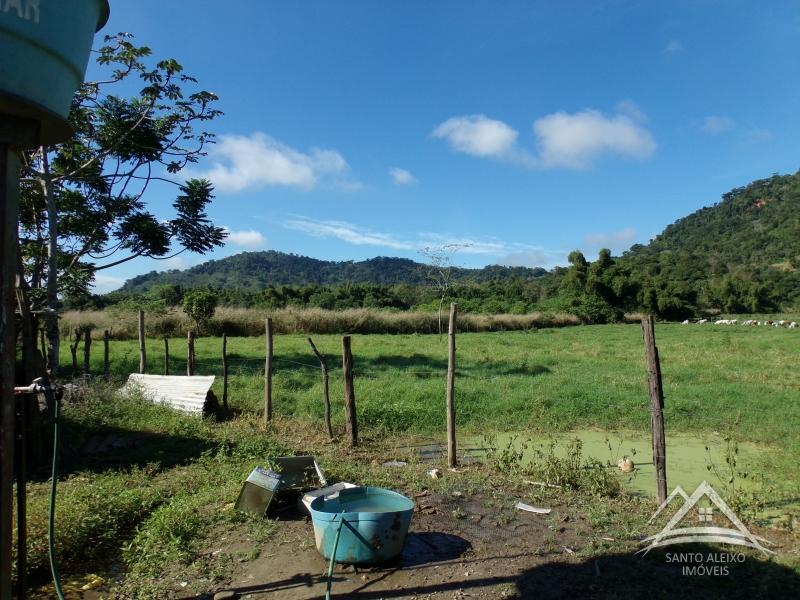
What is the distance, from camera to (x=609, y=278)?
44.2 meters

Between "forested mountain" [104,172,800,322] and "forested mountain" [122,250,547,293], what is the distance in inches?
11.1

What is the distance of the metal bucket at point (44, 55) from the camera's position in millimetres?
2160

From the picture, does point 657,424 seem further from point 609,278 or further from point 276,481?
point 609,278

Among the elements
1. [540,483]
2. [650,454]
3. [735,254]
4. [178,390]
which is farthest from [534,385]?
[735,254]

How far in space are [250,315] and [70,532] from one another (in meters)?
22.9

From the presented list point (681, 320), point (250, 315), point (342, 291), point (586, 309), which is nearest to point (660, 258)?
point (681, 320)

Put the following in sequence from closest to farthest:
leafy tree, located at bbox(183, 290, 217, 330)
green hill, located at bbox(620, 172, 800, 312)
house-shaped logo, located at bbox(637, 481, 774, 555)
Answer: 1. house-shaped logo, located at bbox(637, 481, 774, 555)
2. leafy tree, located at bbox(183, 290, 217, 330)
3. green hill, located at bbox(620, 172, 800, 312)

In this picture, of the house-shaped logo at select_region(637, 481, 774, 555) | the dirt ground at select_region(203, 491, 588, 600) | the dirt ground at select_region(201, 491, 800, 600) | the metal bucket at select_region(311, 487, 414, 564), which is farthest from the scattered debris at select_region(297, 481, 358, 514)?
the house-shaped logo at select_region(637, 481, 774, 555)

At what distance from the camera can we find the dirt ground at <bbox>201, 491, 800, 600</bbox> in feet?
12.1

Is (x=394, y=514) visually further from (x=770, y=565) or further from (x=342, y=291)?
(x=342, y=291)

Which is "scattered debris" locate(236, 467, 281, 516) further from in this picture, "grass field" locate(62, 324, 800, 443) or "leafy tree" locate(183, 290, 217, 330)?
"leafy tree" locate(183, 290, 217, 330)

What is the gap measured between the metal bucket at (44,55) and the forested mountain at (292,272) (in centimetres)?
8223

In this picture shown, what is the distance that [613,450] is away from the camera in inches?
314

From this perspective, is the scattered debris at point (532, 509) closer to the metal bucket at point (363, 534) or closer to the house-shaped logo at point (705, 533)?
the house-shaped logo at point (705, 533)
